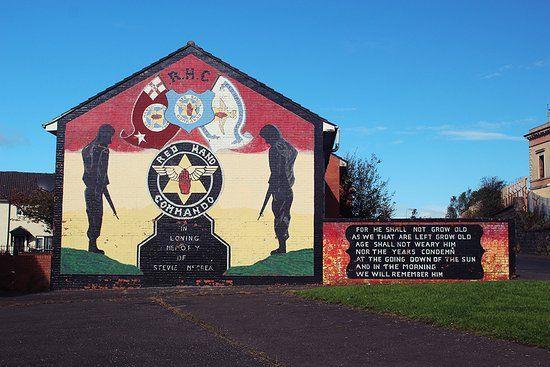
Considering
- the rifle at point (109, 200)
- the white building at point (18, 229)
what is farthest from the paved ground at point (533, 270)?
the white building at point (18, 229)

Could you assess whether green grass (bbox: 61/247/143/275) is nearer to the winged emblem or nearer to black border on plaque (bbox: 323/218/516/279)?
the winged emblem

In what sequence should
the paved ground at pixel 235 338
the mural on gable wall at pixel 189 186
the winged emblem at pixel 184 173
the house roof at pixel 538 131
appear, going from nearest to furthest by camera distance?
1. the paved ground at pixel 235 338
2. the mural on gable wall at pixel 189 186
3. the winged emblem at pixel 184 173
4. the house roof at pixel 538 131

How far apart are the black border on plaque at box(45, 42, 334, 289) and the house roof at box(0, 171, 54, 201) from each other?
1811 inches

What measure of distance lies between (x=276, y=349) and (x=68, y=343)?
341 centimetres

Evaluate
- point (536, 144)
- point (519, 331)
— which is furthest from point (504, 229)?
point (536, 144)

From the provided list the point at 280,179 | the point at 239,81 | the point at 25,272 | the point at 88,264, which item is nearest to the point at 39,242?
the point at 25,272

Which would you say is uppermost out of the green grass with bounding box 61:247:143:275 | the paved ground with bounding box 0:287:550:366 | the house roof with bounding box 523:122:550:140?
A: the house roof with bounding box 523:122:550:140

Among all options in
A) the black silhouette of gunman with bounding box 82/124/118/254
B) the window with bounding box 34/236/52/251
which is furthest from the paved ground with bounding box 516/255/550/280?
the window with bounding box 34/236/52/251

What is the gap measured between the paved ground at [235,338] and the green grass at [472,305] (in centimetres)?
47

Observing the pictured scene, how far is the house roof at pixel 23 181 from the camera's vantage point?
219 feet

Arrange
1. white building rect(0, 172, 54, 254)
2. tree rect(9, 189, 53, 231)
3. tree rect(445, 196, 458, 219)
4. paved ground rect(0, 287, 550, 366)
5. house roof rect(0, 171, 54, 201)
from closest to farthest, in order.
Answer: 1. paved ground rect(0, 287, 550, 366)
2. tree rect(9, 189, 53, 231)
3. white building rect(0, 172, 54, 254)
4. house roof rect(0, 171, 54, 201)
5. tree rect(445, 196, 458, 219)

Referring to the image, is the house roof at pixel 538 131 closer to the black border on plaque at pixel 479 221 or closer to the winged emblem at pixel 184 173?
the black border on plaque at pixel 479 221

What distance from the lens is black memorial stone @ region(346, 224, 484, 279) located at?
21391mm

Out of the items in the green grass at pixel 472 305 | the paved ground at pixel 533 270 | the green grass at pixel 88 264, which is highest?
the green grass at pixel 88 264
